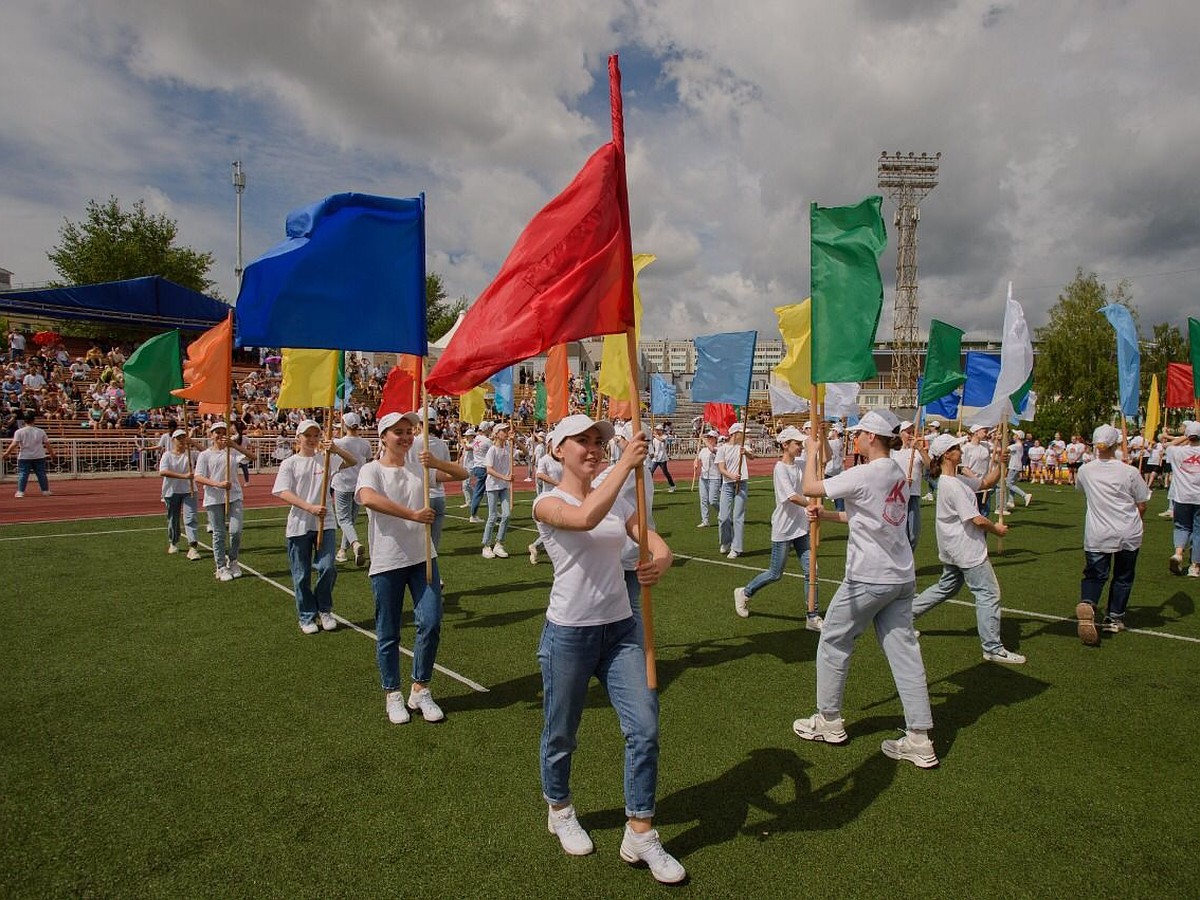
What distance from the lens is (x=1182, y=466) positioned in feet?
35.1

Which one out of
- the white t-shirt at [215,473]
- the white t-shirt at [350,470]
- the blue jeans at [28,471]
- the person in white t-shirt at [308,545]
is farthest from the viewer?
the blue jeans at [28,471]

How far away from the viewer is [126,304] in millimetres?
32531

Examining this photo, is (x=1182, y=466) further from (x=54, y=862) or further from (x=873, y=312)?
(x=54, y=862)

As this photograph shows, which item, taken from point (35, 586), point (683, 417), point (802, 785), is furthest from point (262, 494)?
point (683, 417)

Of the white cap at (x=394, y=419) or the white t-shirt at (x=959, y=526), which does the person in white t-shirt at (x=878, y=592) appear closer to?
the white t-shirt at (x=959, y=526)

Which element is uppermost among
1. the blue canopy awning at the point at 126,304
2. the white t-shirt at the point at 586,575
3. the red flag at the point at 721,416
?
the blue canopy awning at the point at 126,304

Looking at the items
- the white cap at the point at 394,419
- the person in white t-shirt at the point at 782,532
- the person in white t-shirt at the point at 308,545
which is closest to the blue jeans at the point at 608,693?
the white cap at the point at 394,419

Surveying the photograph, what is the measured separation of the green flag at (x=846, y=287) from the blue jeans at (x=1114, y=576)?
354cm

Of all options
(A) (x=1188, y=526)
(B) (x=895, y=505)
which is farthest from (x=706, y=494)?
(B) (x=895, y=505)

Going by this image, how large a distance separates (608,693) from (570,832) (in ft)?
2.64

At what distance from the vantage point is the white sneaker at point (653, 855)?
346cm

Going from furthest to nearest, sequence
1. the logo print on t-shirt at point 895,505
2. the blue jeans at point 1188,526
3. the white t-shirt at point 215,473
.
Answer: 1. the blue jeans at point 1188,526
2. the white t-shirt at point 215,473
3. the logo print on t-shirt at point 895,505

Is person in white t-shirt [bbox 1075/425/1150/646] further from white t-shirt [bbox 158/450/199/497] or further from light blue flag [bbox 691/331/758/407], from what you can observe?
white t-shirt [bbox 158/450/199/497]

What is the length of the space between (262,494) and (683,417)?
4590 centimetres
